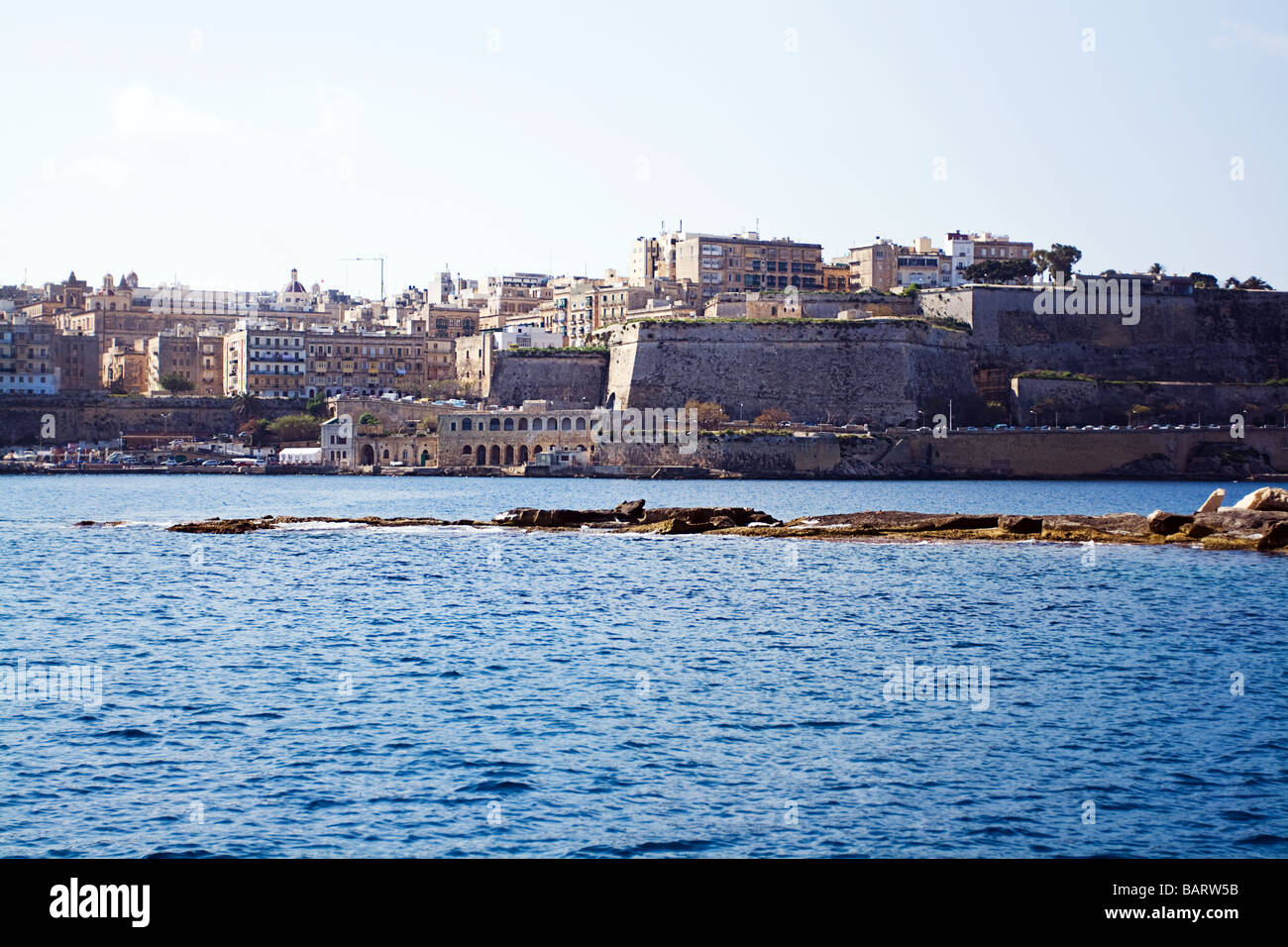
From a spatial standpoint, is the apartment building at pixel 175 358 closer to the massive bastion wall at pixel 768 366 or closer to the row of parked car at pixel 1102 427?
the massive bastion wall at pixel 768 366

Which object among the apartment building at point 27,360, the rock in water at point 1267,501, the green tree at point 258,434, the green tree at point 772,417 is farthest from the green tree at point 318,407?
the rock in water at point 1267,501

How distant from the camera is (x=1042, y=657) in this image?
50.7 ft

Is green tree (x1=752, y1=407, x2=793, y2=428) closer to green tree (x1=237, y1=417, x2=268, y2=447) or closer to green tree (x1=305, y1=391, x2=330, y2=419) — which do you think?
green tree (x1=305, y1=391, x2=330, y2=419)

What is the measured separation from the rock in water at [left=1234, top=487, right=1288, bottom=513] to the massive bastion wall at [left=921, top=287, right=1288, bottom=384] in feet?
126

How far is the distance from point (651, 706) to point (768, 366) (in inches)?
2108

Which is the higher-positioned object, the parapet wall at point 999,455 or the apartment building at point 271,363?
the apartment building at point 271,363

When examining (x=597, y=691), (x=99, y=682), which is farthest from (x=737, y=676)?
(x=99, y=682)

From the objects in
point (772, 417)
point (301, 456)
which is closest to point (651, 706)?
point (772, 417)

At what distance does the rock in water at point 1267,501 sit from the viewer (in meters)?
28.8

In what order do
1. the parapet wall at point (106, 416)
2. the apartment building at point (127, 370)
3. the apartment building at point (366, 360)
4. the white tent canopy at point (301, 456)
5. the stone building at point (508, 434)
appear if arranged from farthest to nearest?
the apartment building at point (127, 370)
the apartment building at point (366, 360)
the parapet wall at point (106, 416)
the white tent canopy at point (301, 456)
the stone building at point (508, 434)

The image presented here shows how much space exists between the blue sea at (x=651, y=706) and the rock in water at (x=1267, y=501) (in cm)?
297

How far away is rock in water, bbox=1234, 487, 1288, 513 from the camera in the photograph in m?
28.8

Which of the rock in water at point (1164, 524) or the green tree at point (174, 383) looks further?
the green tree at point (174, 383)

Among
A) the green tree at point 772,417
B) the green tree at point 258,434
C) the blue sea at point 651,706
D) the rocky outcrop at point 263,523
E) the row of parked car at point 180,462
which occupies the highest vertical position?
the green tree at point 772,417
